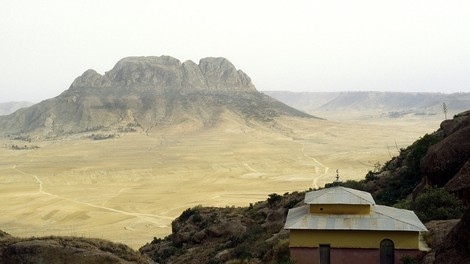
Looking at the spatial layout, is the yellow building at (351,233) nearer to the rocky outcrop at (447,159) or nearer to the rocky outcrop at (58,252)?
the rocky outcrop at (447,159)

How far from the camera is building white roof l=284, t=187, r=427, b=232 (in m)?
14.4

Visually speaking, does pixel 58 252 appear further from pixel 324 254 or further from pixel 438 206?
pixel 438 206

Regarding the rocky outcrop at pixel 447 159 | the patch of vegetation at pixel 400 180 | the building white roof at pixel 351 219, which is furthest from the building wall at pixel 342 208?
the patch of vegetation at pixel 400 180

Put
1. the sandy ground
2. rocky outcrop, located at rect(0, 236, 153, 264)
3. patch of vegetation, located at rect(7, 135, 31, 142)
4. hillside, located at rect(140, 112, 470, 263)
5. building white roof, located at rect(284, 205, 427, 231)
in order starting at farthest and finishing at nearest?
patch of vegetation, located at rect(7, 135, 31, 142) → the sandy ground → hillside, located at rect(140, 112, 470, 263) → building white roof, located at rect(284, 205, 427, 231) → rocky outcrop, located at rect(0, 236, 153, 264)

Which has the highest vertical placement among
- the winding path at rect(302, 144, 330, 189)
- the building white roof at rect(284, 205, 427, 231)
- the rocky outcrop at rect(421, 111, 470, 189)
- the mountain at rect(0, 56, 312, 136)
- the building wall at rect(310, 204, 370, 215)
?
the mountain at rect(0, 56, 312, 136)

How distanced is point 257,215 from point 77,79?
513 ft

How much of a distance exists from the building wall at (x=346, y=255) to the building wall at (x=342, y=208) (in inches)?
51.3

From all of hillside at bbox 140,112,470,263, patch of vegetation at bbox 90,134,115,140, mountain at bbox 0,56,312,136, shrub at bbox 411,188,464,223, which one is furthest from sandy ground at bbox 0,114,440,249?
shrub at bbox 411,188,464,223

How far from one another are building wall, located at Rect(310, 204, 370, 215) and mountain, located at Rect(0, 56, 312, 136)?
117839 mm

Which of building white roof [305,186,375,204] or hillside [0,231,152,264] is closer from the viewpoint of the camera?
A: hillside [0,231,152,264]

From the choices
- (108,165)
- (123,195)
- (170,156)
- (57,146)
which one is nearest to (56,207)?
(123,195)

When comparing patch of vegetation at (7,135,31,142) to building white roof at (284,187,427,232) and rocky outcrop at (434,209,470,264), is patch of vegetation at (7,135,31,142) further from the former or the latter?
rocky outcrop at (434,209,470,264)

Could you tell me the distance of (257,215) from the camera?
26609mm

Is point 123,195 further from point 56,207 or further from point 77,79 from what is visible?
point 77,79
